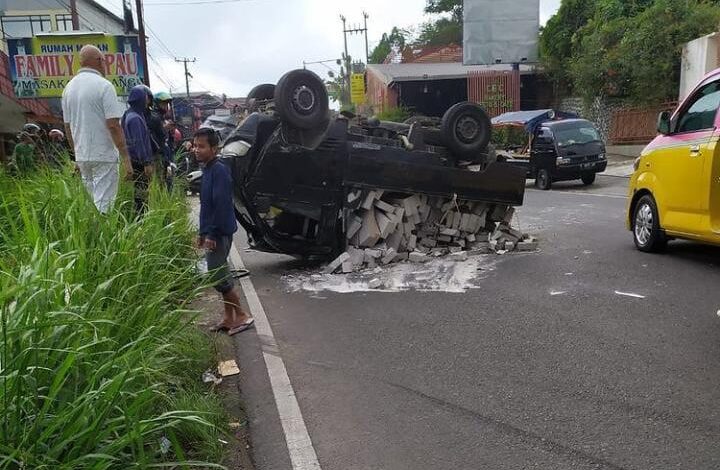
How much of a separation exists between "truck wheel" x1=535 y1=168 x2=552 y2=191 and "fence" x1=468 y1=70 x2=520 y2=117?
1203cm

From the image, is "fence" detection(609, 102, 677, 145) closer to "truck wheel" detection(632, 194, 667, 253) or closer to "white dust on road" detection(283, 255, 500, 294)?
"truck wheel" detection(632, 194, 667, 253)

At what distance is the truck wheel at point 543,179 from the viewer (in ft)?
57.6

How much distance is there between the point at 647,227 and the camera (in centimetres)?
736

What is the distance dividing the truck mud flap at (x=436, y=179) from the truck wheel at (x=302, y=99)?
642 millimetres

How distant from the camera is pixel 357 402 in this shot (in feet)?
12.5

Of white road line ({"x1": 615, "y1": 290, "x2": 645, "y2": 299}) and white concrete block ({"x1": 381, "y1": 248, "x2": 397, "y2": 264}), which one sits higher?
white concrete block ({"x1": 381, "y1": 248, "x2": 397, "y2": 264})

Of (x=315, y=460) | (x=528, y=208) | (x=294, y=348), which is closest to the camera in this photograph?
(x=315, y=460)

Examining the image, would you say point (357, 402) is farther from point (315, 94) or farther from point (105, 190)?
point (315, 94)

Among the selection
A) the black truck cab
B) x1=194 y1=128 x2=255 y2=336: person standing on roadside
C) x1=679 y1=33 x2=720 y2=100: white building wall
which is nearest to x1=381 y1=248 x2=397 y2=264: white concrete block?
x1=194 y1=128 x2=255 y2=336: person standing on roadside

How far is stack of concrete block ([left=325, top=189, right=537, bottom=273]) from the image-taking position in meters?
7.35

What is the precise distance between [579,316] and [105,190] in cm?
452

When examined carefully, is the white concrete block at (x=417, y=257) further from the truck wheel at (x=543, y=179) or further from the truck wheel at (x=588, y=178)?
the truck wheel at (x=588, y=178)

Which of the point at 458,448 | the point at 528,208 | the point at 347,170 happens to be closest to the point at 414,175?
the point at 347,170

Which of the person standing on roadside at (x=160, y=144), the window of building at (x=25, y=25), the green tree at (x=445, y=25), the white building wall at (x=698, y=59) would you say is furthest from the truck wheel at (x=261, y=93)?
the green tree at (x=445, y=25)
